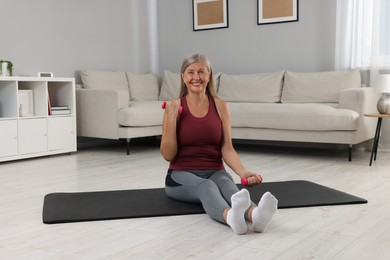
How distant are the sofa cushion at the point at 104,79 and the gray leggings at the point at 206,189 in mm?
2718

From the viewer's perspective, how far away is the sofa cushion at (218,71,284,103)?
4824 millimetres

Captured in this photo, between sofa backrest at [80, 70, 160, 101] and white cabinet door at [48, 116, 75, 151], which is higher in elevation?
sofa backrest at [80, 70, 160, 101]

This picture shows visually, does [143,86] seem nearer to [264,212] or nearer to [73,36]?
[73,36]

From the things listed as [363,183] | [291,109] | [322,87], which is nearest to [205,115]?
[363,183]

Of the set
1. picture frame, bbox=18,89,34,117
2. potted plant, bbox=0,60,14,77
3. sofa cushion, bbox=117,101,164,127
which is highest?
potted plant, bbox=0,60,14,77

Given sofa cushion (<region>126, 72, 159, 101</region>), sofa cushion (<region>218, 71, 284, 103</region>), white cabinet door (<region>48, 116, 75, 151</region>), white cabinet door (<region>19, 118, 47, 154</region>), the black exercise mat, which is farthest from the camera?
sofa cushion (<region>126, 72, 159, 101</region>)

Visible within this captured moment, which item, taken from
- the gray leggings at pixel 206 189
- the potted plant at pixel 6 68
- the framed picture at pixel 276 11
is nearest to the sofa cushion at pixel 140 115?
the potted plant at pixel 6 68

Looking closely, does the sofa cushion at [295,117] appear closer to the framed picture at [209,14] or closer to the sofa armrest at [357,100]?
the sofa armrest at [357,100]

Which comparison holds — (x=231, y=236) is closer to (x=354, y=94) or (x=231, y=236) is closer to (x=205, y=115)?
(x=205, y=115)

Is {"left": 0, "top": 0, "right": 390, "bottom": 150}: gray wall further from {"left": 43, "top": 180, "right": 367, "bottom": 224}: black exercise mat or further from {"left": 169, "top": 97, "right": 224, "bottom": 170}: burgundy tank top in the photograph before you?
{"left": 169, "top": 97, "right": 224, "bottom": 170}: burgundy tank top

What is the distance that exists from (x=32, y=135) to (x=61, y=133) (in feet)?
1.06

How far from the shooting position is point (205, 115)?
2355 mm

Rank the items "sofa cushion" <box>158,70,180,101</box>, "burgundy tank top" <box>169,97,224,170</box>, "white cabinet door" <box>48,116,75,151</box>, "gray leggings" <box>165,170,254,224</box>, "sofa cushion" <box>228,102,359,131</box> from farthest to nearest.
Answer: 1. "sofa cushion" <box>158,70,180,101</box>
2. "white cabinet door" <box>48,116,75,151</box>
3. "sofa cushion" <box>228,102,359,131</box>
4. "burgundy tank top" <box>169,97,224,170</box>
5. "gray leggings" <box>165,170,254,224</box>

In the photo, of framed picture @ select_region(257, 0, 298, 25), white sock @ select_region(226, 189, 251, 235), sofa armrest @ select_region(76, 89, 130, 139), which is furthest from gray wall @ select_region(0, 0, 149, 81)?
white sock @ select_region(226, 189, 251, 235)
